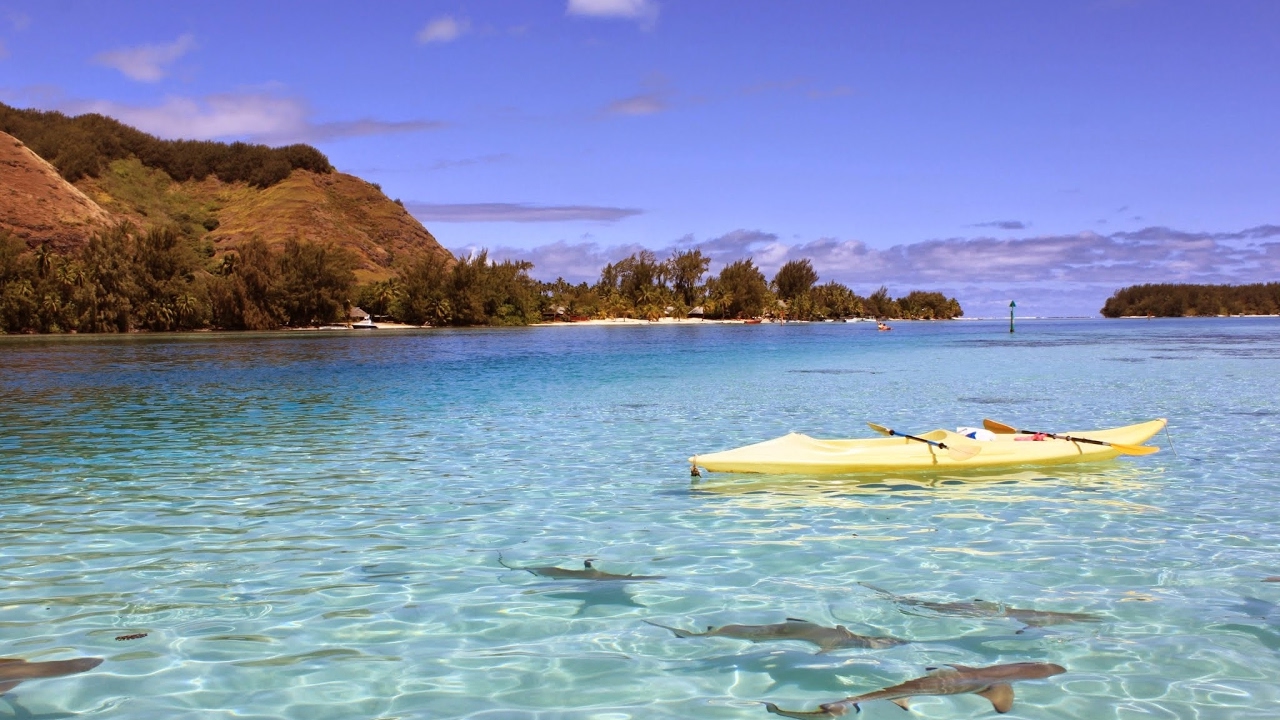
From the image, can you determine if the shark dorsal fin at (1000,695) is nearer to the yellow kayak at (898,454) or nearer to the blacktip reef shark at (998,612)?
the blacktip reef shark at (998,612)

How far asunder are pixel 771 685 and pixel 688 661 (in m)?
0.64

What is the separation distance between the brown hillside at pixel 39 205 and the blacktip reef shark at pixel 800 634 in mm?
116943

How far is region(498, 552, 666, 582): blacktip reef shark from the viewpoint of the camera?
25.7ft

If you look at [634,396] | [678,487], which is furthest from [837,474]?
[634,396]

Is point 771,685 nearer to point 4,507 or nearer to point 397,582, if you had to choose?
point 397,582

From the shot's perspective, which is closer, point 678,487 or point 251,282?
point 678,487

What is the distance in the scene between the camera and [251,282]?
313 feet

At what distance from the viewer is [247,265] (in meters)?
95.3

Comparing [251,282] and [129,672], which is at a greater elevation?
[251,282]

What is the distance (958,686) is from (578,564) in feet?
12.5

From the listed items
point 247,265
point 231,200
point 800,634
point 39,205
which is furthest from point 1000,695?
point 231,200

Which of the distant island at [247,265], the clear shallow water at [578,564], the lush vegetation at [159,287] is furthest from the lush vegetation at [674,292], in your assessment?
the clear shallow water at [578,564]

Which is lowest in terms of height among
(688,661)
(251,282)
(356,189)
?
(688,661)

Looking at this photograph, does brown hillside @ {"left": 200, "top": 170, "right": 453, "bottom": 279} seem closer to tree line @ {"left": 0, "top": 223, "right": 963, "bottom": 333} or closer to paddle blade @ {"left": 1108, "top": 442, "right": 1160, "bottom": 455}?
tree line @ {"left": 0, "top": 223, "right": 963, "bottom": 333}
